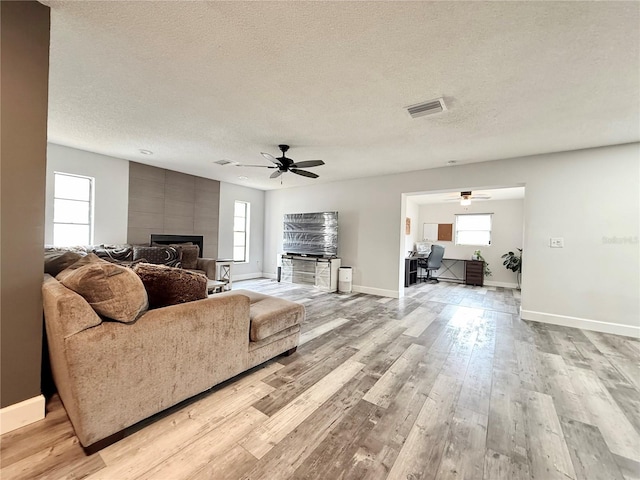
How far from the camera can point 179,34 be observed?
1.72 meters

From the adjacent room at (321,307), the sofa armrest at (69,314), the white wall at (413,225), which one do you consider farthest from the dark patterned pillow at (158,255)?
the white wall at (413,225)

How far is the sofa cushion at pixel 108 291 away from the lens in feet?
4.52

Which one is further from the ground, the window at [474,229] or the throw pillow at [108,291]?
the window at [474,229]

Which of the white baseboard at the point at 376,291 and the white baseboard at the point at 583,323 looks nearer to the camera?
the white baseboard at the point at 583,323

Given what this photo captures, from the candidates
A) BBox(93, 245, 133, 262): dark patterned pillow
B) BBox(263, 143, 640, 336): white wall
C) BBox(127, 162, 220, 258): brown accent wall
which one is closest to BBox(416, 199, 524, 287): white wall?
BBox(263, 143, 640, 336): white wall

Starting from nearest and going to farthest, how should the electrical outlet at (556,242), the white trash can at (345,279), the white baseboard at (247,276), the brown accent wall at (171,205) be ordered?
the electrical outlet at (556,242) < the brown accent wall at (171,205) < the white trash can at (345,279) < the white baseboard at (247,276)

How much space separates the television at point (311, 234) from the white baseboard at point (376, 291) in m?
0.93

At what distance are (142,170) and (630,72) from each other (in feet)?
22.0

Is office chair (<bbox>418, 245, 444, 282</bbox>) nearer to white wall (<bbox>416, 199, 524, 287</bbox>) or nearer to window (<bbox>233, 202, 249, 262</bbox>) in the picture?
white wall (<bbox>416, 199, 524, 287</bbox>)

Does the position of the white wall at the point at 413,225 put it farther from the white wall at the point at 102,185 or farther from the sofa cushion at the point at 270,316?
the white wall at the point at 102,185

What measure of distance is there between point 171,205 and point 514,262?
8.57m

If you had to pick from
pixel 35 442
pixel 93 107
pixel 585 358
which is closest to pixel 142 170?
pixel 93 107

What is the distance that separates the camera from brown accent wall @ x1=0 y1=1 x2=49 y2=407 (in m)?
1.44

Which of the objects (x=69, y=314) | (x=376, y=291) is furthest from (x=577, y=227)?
(x=69, y=314)
